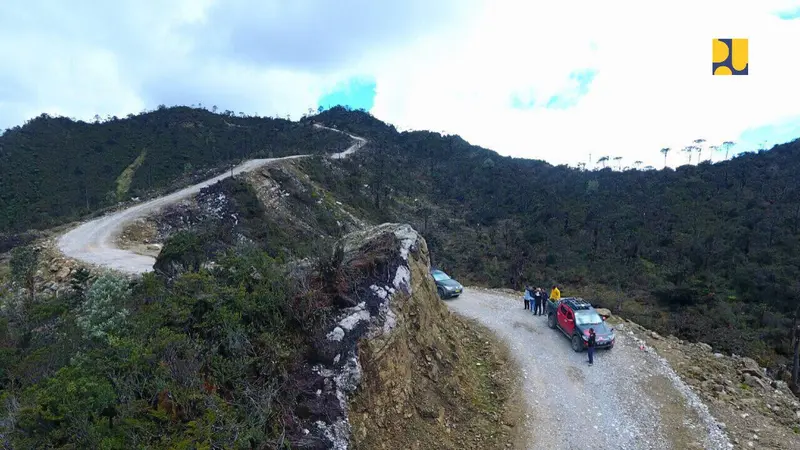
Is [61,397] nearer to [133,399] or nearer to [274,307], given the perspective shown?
[133,399]

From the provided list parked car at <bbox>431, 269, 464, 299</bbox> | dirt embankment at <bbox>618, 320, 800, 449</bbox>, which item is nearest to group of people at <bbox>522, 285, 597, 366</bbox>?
dirt embankment at <bbox>618, 320, 800, 449</bbox>

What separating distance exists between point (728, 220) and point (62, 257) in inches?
1981

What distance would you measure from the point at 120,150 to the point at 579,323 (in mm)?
79556

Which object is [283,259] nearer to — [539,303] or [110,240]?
[539,303]

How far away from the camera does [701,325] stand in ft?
61.2

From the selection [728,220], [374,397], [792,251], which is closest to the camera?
[374,397]

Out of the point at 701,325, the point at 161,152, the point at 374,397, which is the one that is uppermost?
the point at 161,152

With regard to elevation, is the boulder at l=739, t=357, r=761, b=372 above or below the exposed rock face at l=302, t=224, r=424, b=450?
below

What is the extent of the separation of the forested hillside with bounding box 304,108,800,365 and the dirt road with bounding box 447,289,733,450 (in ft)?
20.2

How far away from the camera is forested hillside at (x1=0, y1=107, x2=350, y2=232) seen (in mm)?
53906

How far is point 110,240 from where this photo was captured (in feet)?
74.8

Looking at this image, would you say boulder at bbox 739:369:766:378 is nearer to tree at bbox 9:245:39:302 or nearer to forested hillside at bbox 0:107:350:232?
tree at bbox 9:245:39:302

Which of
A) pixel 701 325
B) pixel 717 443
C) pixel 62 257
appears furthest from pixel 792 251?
pixel 62 257

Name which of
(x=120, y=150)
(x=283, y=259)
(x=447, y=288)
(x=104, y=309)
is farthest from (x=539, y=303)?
(x=120, y=150)
